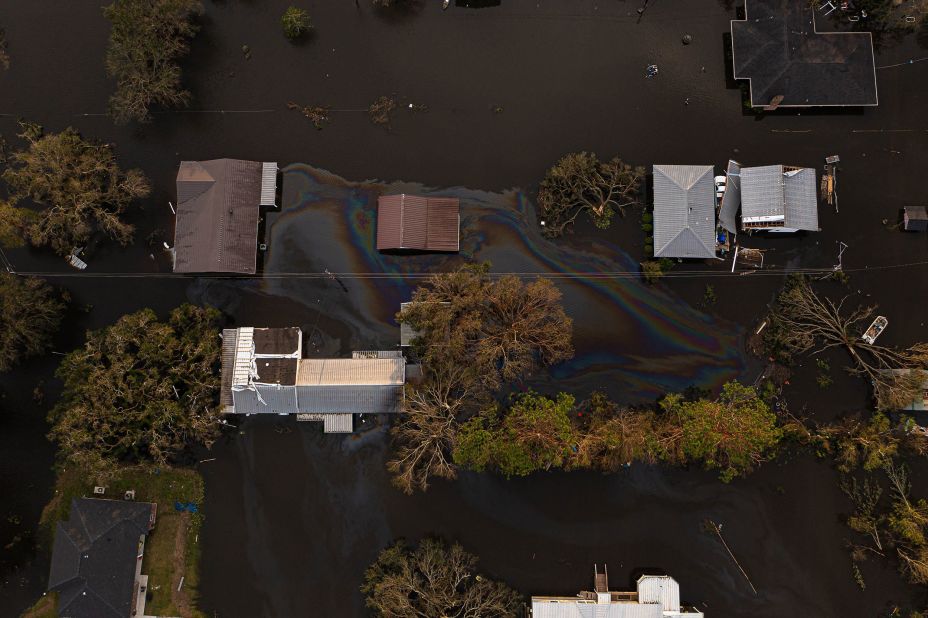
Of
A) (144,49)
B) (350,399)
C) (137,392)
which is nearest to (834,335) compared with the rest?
(350,399)

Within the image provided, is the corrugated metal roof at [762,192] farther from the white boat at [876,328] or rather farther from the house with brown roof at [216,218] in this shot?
the house with brown roof at [216,218]

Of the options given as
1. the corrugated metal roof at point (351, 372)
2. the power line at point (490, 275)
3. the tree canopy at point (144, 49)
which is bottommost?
the corrugated metal roof at point (351, 372)

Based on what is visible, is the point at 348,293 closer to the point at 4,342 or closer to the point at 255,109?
the point at 255,109

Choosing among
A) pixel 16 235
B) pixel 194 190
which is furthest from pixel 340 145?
pixel 16 235

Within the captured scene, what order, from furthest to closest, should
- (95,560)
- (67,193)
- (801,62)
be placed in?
1. (801,62)
2. (67,193)
3. (95,560)

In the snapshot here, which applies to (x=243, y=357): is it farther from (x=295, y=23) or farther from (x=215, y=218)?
(x=295, y=23)

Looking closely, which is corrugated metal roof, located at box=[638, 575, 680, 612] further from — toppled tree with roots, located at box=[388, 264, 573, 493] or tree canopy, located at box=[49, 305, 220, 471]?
tree canopy, located at box=[49, 305, 220, 471]

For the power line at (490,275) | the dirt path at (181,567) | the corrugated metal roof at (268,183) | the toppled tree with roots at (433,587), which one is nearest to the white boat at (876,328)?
the power line at (490,275)
